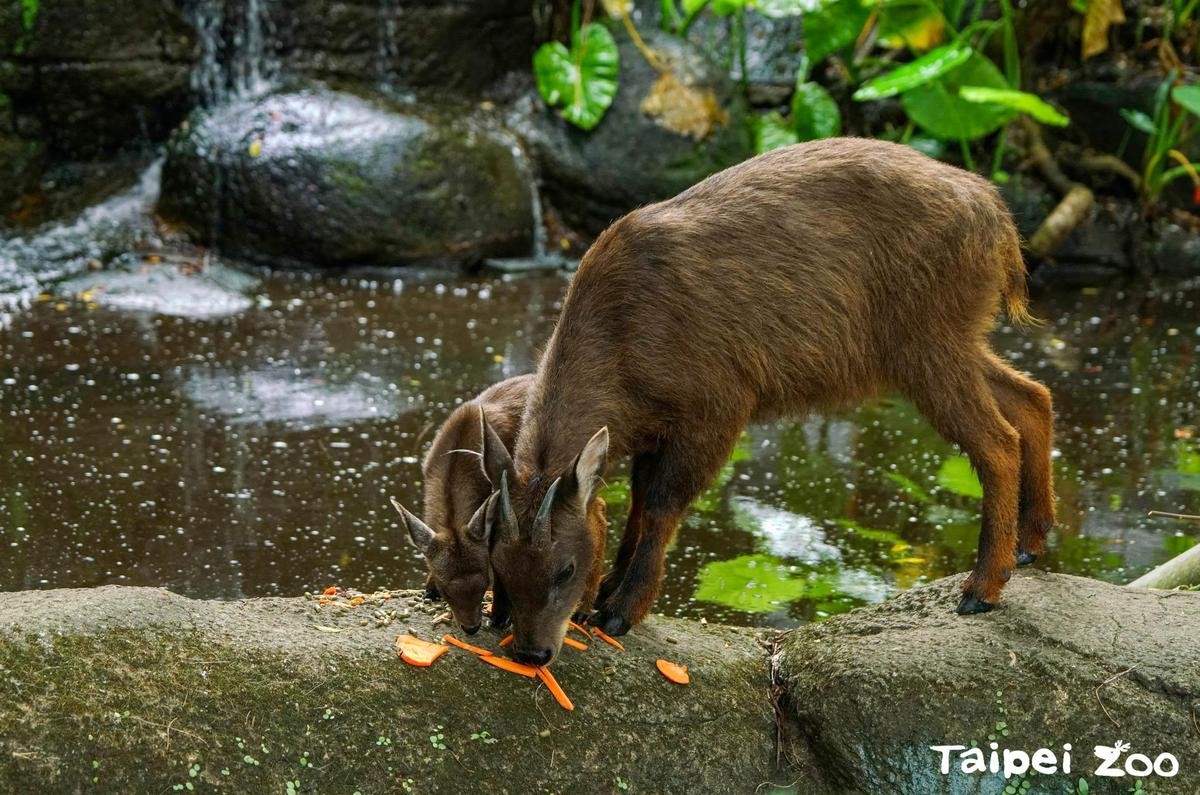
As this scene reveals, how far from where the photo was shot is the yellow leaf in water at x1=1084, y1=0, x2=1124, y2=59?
40.8ft

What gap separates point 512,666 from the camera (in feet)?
13.6

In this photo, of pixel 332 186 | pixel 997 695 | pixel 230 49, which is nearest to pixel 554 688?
pixel 997 695

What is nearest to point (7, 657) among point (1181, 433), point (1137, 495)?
point (1137, 495)

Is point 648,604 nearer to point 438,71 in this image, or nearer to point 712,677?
point 712,677

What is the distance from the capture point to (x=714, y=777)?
405 centimetres

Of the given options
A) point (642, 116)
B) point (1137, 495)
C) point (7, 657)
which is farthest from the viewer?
point (642, 116)

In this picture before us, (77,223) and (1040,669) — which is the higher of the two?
(1040,669)

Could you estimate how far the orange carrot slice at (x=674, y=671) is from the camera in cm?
424

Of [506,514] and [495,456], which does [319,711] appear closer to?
[506,514]

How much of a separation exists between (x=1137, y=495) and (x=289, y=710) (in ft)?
15.9

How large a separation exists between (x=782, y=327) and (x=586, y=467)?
37.6 inches

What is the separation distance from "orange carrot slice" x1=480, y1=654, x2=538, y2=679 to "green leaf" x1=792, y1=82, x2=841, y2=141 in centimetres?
851

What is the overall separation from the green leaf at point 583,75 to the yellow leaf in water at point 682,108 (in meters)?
0.40

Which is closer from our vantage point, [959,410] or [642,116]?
[959,410]
